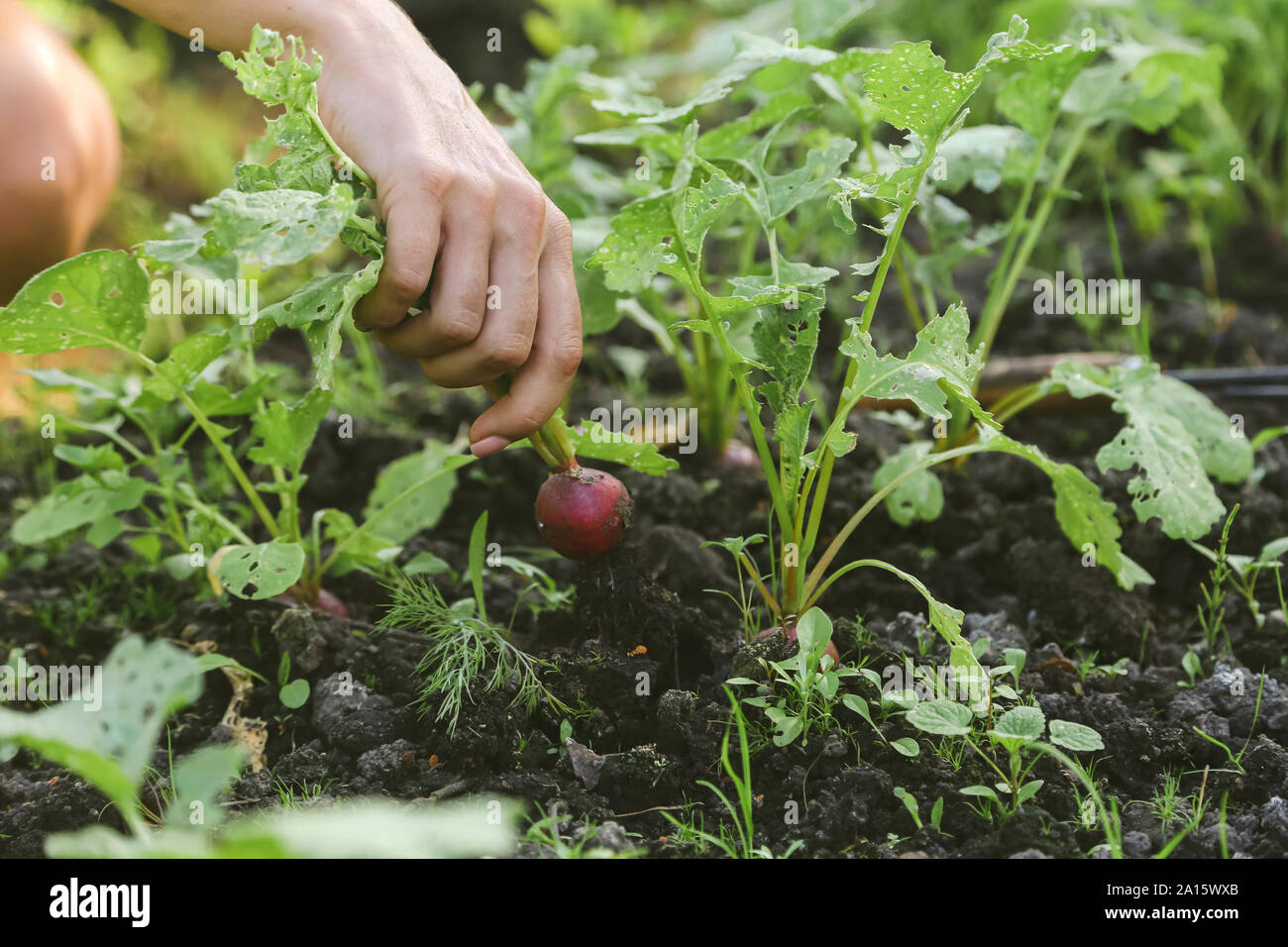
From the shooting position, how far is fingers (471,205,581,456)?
138 centimetres

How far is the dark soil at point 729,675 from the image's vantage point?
4.38 ft

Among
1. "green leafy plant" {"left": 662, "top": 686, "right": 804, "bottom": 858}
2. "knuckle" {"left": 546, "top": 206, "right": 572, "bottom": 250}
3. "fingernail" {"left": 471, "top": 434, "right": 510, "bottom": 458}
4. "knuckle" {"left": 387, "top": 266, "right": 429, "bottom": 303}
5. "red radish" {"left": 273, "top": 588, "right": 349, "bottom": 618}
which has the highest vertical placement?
"knuckle" {"left": 546, "top": 206, "right": 572, "bottom": 250}

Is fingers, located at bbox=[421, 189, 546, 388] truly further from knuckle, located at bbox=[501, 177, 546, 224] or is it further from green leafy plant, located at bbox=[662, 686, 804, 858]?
green leafy plant, located at bbox=[662, 686, 804, 858]

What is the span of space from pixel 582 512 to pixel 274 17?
2.70 ft

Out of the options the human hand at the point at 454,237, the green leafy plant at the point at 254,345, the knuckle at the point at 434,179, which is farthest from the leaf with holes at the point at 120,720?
the knuckle at the point at 434,179

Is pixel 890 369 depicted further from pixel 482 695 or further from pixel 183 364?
pixel 183 364

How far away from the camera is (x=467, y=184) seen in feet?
4.32

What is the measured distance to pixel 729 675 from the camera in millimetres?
1521

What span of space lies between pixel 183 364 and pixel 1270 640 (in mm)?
1732

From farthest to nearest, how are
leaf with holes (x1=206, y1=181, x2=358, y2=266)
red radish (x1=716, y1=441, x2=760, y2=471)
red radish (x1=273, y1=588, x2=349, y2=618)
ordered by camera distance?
red radish (x1=716, y1=441, x2=760, y2=471) → red radish (x1=273, y1=588, x2=349, y2=618) → leaf with holes (x1=206, y1=181, x2=358, y2=266)

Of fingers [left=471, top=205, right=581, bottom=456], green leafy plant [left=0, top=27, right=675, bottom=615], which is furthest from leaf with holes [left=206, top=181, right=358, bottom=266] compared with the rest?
fingers [left=471, top=205, right=581, bottom=456]

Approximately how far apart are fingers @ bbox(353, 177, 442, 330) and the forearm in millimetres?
320

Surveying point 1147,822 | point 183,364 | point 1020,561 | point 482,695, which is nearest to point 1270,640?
point 1020,561

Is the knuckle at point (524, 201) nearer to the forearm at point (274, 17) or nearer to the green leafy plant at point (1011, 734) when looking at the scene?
the forearm at point (274, 17)
